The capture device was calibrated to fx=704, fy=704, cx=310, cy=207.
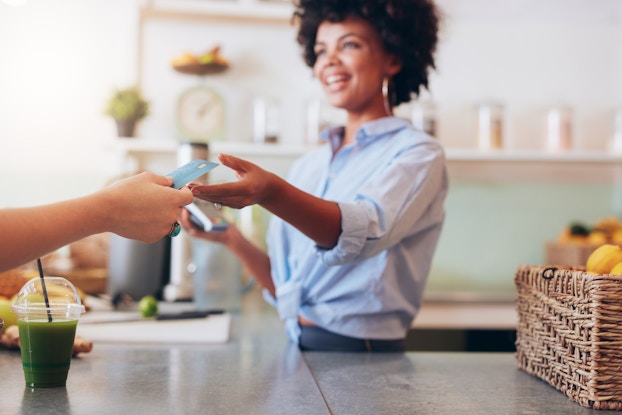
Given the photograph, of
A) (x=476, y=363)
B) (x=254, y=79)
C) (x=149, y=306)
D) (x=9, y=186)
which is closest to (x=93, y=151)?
(x=9, y=186)

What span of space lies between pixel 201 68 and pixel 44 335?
5.54 feet

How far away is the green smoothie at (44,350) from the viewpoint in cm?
93

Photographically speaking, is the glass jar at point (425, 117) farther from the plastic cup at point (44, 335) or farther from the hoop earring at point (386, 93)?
the plastic cup at point (44, 335)

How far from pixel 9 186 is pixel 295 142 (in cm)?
104

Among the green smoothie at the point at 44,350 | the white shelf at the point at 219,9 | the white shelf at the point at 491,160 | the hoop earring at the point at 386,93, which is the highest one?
the white shelf at the point at 219,9

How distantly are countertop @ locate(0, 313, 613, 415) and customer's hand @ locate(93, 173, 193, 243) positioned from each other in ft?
0.71

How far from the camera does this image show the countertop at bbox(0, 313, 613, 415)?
87 cm

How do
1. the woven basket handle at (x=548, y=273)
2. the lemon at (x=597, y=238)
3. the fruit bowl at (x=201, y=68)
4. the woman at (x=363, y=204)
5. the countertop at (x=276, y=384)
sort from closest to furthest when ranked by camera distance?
the countertop at (x=276, y=384), the woven basket handle at (x=548, y=273), the woman at (x=363, y=204), the lemon at (x=597, y=238), the fruit bowl at (x=201, y=68)

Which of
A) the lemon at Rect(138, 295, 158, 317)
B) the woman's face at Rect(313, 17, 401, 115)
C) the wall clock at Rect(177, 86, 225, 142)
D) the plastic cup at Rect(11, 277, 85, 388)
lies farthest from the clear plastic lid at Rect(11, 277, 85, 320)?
the wall clock at Rect(177, 86, 225, 142)

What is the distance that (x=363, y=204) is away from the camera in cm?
120

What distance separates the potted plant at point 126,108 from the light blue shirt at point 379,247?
43.5 inches

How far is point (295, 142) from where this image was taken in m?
2.62

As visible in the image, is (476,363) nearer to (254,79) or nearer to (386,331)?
(386,331)

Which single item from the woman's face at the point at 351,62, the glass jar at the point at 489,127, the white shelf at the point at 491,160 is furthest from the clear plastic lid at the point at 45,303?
the glass jar at the point at 489,127
